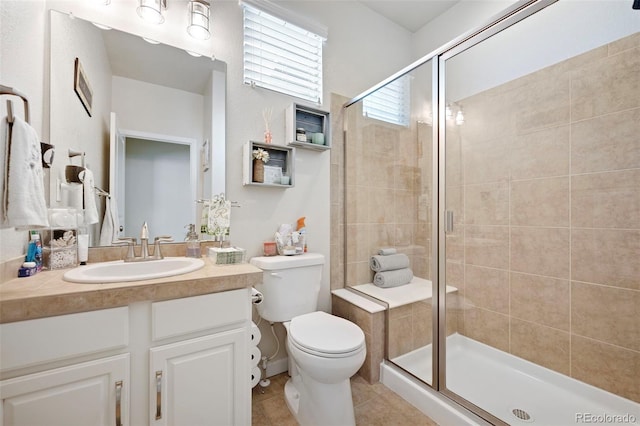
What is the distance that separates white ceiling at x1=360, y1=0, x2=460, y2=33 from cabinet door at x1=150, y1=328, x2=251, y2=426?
2637 mm

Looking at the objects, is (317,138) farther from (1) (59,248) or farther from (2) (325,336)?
(1) (59,248)

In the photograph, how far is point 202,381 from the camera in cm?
106

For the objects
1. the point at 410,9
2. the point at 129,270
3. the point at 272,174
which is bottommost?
A: the point at 129,270

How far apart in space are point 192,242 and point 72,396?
29.9 inches

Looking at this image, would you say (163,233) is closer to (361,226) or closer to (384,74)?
(361,226)

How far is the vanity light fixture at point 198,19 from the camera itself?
1535mm

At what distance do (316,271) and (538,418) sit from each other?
1359 mm

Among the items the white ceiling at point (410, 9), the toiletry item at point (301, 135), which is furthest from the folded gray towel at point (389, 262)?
the white ceiling at point (410, 9)

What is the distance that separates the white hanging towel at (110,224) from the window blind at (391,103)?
172cm

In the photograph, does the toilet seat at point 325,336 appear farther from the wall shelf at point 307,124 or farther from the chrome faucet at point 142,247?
the wall shelf at point 307,124

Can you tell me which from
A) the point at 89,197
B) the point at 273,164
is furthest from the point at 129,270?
the point at 273,164

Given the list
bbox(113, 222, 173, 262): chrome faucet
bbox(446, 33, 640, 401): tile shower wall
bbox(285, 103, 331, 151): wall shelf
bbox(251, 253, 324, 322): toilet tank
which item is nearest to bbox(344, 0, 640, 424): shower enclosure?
bbox(446, 33, 640, 401): tile shower wall

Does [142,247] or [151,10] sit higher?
[151,10]

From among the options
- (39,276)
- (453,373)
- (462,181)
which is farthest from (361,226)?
(39,276)
